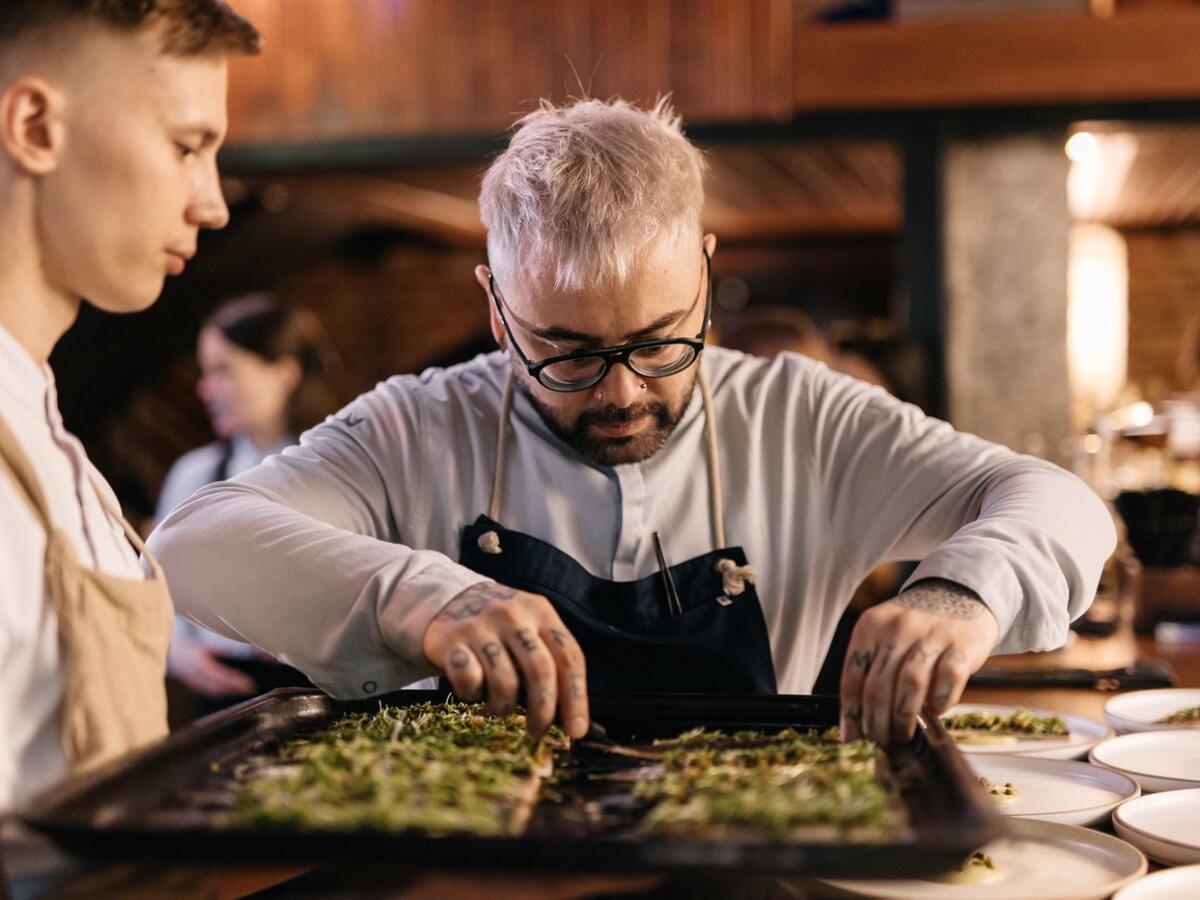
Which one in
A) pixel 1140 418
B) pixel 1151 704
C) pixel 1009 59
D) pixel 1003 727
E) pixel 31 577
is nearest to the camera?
pixel 31 577

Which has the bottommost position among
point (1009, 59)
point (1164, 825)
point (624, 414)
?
point (1164, 825)

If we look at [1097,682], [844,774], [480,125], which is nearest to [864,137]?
[480,125]

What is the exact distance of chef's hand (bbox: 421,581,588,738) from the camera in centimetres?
140

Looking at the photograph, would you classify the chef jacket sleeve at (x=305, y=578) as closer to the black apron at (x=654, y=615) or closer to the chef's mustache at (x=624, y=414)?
the black apron at (x=654, y=615)

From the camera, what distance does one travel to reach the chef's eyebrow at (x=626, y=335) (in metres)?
1.86

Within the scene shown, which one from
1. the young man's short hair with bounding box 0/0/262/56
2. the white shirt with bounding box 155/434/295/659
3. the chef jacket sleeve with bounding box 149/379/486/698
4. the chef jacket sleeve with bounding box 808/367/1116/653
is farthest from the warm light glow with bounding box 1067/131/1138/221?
the young man's short hair with bounding box 0/0/262/56

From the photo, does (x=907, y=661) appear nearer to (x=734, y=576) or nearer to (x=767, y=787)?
(x=767, y=787)

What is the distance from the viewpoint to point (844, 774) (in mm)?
1283

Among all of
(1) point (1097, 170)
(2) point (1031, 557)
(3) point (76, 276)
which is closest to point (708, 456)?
(2) point (1031, 557)

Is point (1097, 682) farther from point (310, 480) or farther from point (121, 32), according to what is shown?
point (121, 32)

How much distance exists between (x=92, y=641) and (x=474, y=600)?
42cm

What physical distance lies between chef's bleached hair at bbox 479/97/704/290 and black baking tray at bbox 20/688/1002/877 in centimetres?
72

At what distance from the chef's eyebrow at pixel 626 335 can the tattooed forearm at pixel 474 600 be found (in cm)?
48

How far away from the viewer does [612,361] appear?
6.15 feet
